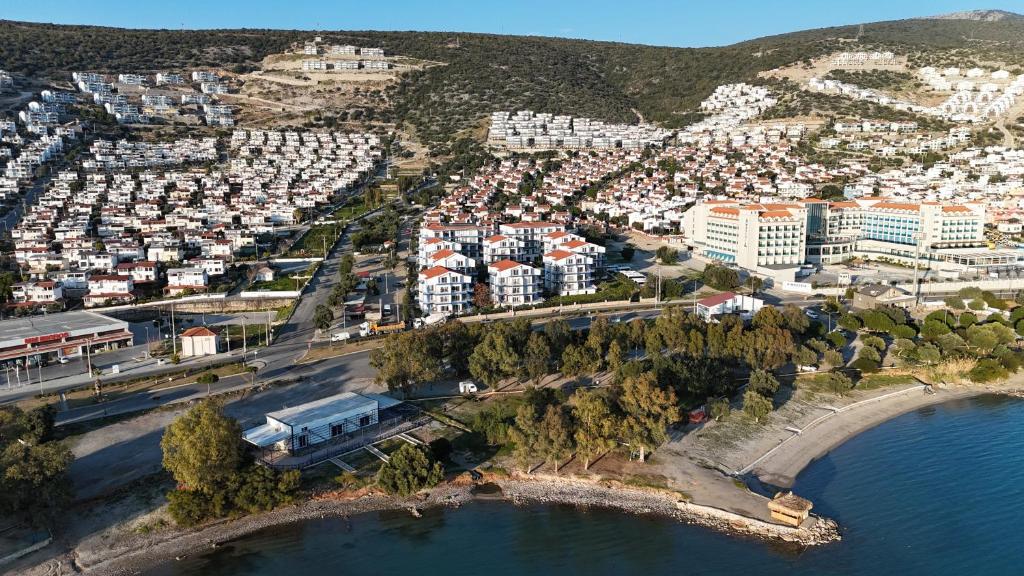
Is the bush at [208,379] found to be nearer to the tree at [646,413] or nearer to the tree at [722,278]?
the tree at [646,413]

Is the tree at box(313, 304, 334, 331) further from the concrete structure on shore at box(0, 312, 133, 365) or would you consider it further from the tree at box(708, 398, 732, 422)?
the tree at box(708, 398, 732, 422)

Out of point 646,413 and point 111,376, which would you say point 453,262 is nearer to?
point 111,376

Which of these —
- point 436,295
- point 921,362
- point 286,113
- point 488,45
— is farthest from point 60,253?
point 488,45

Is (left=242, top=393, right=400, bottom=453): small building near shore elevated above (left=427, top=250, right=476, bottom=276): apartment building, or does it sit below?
below

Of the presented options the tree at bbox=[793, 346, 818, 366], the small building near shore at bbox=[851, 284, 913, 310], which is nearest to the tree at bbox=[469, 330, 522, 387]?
the tree at bbox=[793, 346, 818, 366]

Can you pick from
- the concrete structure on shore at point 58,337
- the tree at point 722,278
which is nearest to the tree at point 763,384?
the tree at point 722,278

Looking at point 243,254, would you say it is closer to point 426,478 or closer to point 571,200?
point 571,200

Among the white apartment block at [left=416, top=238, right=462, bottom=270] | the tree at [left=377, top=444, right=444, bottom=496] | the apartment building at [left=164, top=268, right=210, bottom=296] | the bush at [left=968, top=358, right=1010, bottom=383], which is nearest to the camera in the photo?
the tree at [left=377, top=444, right=444, bottom=496]
